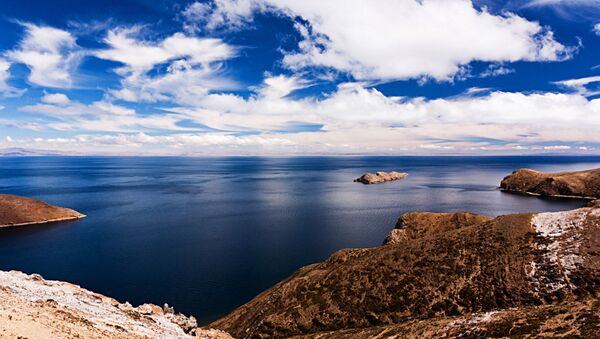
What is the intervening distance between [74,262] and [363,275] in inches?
3210

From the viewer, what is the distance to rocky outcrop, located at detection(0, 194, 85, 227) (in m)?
134

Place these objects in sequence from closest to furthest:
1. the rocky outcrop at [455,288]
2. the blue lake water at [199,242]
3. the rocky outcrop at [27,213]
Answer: the rocky outcrop at [455,288] < the blue lake water at [199,242] < the rocky outcrop at [27,213]

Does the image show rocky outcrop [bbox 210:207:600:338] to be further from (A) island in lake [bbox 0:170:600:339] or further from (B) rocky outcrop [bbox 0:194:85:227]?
(B) rocky outcrop [bbox 0:194:85:227]

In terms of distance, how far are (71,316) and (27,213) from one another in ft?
469

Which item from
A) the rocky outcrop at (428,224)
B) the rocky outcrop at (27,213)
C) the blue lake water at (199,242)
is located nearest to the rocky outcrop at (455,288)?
the blue lake water at (199,242)

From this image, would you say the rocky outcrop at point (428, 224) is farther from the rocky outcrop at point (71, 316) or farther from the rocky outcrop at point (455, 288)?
the rocky outcrop at point (71, 316)

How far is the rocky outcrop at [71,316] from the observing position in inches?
997

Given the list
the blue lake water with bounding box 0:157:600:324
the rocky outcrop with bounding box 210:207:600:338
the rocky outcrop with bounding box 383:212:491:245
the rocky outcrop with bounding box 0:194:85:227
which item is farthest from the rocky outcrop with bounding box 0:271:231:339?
the rocky outcrop with bounding box 0:194:85:227

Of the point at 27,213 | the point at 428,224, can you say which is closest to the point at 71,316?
the point at 428,224

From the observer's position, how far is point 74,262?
90.2m

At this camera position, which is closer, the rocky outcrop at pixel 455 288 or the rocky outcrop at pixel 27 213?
the rocky outcrop at pixel 455 288

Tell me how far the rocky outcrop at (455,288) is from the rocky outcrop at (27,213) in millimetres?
124893

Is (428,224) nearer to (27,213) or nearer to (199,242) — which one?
A: (199,242)

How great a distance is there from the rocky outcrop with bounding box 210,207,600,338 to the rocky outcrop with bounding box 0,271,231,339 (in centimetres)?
1348
